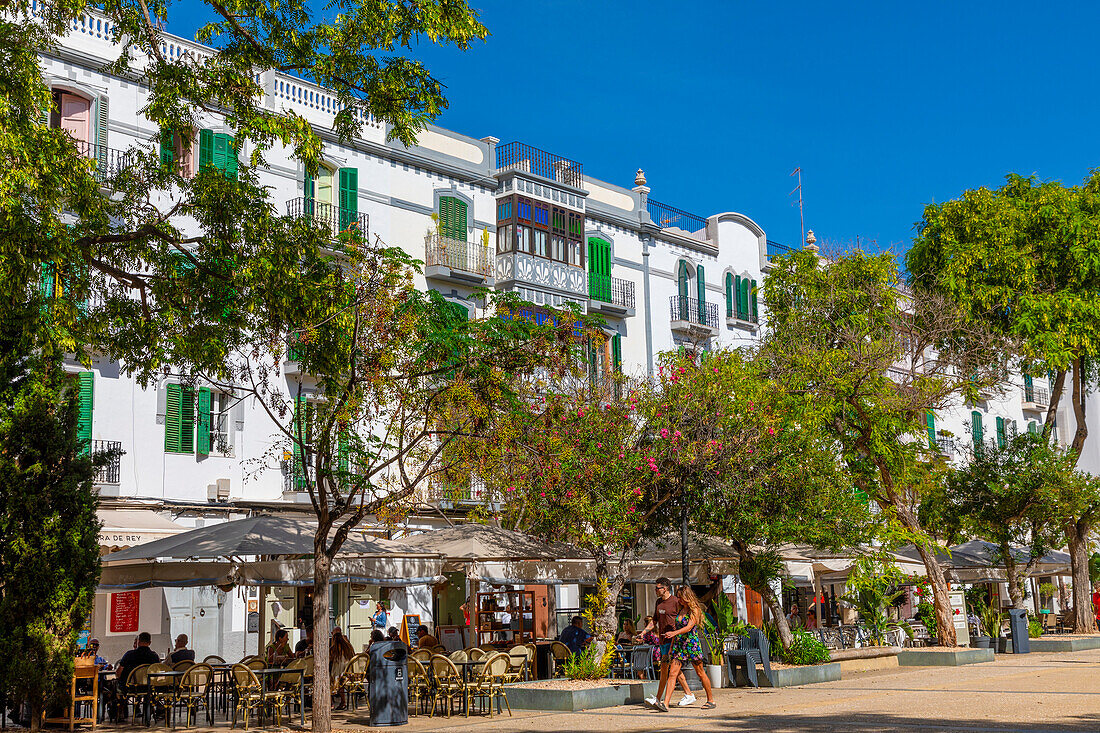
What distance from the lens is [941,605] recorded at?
2475 cm

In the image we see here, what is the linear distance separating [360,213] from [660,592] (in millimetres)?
15013

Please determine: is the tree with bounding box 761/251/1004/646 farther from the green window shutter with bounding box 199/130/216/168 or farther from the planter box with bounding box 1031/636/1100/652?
the green window shutter with bounding box 199/130/216/168

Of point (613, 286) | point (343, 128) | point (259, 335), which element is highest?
point (613, 286)

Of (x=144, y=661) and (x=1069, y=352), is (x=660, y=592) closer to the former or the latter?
(x=144, y=661)

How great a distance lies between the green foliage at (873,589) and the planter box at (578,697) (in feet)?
23.2

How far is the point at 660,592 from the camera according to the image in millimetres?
15516

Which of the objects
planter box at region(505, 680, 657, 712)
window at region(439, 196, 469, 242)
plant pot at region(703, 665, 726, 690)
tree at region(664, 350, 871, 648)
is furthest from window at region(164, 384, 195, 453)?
plant pot at region(703, 665, 726, 690)

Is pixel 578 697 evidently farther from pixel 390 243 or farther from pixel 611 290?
pixel 611 290

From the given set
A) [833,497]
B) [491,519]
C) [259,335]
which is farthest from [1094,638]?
[259,335]

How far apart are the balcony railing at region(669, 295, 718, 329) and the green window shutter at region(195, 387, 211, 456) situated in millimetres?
16140

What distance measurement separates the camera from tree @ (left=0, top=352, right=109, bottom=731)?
13844 mm

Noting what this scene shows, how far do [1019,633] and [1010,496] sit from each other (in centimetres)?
355

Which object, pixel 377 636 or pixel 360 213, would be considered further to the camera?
pixel 360 213

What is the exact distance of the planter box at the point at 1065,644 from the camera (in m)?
26.0
